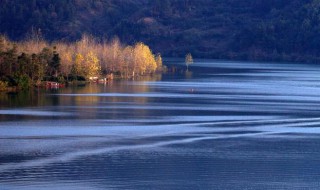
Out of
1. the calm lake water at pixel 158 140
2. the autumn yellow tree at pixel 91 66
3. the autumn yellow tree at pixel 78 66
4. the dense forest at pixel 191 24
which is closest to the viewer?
the calm lake water at pixel 158 140

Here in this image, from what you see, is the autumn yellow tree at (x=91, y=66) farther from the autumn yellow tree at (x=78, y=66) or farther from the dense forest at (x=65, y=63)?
the autumn yellow tree at (x=78, y=66)

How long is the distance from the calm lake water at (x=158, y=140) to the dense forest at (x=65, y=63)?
2.90m

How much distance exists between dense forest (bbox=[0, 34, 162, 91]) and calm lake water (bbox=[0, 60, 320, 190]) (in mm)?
2897

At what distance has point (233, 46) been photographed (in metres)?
130

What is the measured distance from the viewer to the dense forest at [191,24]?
12388cm

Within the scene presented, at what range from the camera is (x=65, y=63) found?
190 feet

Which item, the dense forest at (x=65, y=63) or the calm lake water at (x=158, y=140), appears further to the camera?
the dense forest at (x=65, y=63)

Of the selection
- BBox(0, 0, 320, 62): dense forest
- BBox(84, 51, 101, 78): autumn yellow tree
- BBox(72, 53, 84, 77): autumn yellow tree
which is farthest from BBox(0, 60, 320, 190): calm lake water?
BBox(0, 0, 320, 62): dense forest

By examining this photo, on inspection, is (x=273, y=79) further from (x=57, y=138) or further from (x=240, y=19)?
(x=240, y=19)

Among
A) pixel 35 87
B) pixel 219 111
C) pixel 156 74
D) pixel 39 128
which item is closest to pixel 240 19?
pixel 156 74

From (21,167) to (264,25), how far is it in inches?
4241

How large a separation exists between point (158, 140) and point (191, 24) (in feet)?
377

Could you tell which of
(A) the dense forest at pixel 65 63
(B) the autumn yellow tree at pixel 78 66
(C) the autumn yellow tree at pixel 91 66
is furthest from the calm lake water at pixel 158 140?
(C) the autumn yellow tree at pixel 91 66

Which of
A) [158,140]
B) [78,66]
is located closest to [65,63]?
[78,66]
